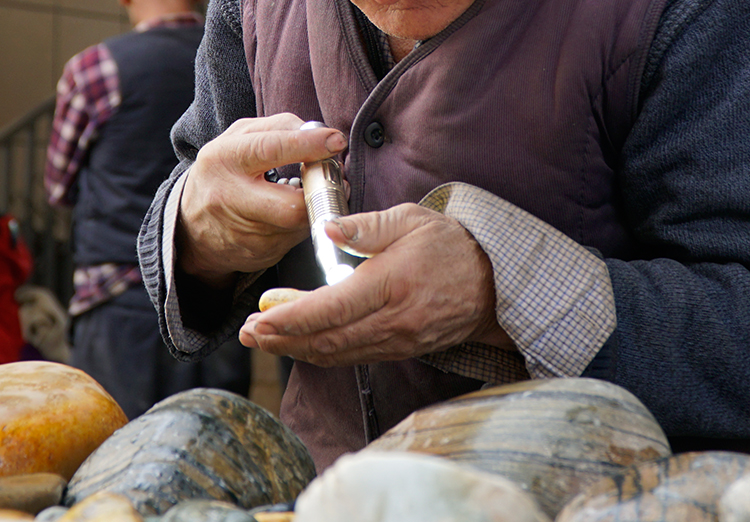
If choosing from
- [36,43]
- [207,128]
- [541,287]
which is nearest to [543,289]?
[541,287]

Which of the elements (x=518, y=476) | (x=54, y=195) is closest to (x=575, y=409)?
(x=518, y=476)

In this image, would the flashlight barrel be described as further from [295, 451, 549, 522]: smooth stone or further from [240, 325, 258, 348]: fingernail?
[295, 451, 549, 522]: smooth stone

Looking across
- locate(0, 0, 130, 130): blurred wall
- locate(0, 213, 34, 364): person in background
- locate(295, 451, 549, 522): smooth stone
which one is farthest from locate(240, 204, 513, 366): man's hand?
locate(0, 0, 130, 130): blurred wall

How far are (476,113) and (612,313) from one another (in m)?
0.27

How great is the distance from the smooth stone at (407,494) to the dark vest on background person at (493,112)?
19.4 inches

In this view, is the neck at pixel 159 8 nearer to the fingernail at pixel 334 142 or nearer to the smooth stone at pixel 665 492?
the fingernail at pixel 334 142

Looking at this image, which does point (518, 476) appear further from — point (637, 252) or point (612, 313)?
point (637, 252)

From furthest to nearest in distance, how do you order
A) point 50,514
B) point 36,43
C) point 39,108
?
point 36,43
point 39,108
point 50,514

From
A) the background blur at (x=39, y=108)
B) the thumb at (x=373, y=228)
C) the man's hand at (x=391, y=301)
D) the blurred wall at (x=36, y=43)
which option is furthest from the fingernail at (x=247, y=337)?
the blurred wall at (x=36, y=43)

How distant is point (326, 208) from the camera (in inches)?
28.3

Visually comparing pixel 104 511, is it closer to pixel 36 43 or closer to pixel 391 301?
pixel 391 301

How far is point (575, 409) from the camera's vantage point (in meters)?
0.52

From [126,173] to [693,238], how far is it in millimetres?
1864

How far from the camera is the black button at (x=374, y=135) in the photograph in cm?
85
